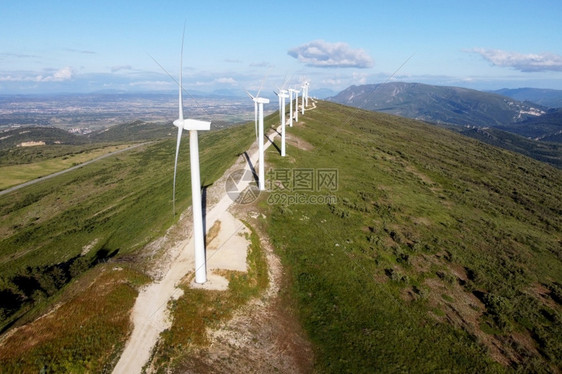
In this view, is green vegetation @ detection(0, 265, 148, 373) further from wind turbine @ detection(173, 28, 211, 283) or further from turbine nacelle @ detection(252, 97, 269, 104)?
turbine nacelle @ detection(252, 97, 269, 104)

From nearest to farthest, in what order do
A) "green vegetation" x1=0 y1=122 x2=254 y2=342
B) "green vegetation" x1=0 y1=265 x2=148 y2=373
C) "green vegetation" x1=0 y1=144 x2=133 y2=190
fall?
"green vegetation" x1=0 y1=265 x2=148 y2=373 < "green vegetation" x1=0 y1=122 x2=254 y2=342 < "green vegetation" x1=0 y1=144 x2=133 y2=190

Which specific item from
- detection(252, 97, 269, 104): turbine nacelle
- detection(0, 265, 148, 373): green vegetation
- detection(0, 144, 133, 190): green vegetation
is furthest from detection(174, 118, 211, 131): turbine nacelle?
detection(0, 144, 133, 190): green vegetation

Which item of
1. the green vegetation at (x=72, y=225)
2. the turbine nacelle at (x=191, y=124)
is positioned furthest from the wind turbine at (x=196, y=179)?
the green vegetation at (x=72, y=225)

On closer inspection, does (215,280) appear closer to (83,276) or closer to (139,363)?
(139,363)

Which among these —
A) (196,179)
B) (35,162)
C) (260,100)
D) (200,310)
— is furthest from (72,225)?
(35,162)

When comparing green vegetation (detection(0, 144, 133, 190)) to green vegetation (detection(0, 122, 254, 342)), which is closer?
green vegetation (detection(0, 122, 254, 342))

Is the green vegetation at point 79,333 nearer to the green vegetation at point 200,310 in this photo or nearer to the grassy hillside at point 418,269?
the green vegetation at point 200,310

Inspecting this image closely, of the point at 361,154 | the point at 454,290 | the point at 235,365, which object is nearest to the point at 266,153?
the point at 361,154
